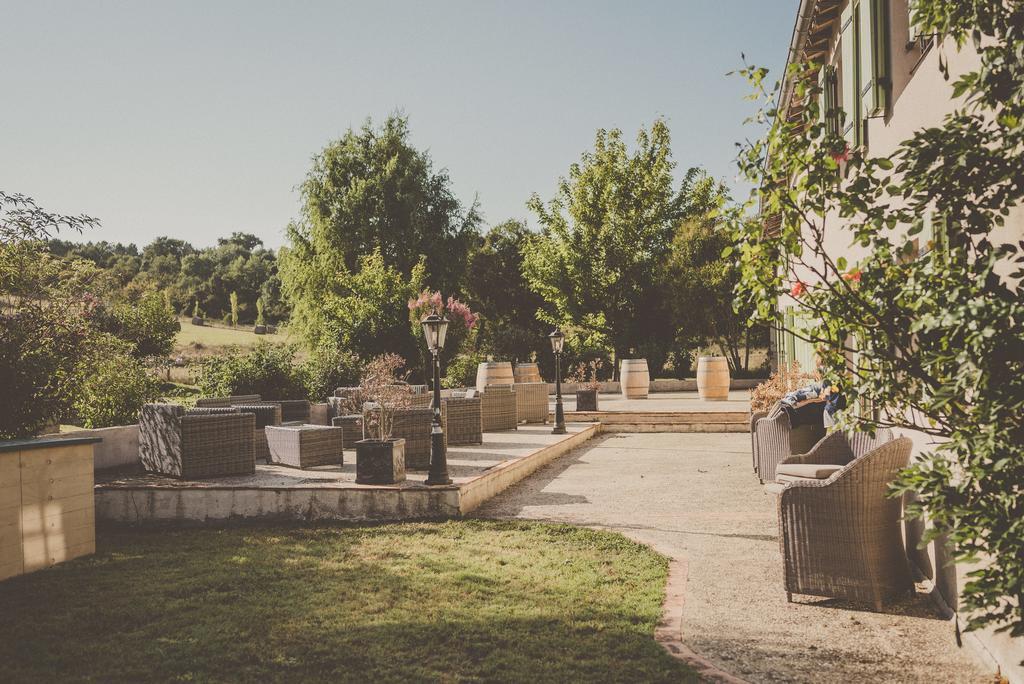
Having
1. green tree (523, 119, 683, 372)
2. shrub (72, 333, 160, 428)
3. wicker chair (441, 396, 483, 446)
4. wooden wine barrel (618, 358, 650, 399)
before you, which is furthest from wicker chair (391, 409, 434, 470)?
green tree (523, 119, 683, 372)

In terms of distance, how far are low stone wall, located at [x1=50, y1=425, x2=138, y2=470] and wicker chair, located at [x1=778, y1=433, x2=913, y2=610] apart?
7853 mm

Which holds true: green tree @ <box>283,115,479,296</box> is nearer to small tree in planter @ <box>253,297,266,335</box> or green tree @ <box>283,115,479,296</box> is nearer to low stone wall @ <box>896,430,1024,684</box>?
small tree in planter @ <box>253,297,266,335</box>

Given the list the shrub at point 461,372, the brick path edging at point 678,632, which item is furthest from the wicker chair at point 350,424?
the shrub at point 461,372

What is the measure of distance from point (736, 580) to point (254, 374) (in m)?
9.95

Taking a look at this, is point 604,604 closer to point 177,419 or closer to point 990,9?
point 990,9

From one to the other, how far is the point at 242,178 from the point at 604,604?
18.7 metres

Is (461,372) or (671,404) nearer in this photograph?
(671,404)

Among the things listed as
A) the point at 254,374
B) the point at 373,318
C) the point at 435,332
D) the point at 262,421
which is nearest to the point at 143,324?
the point at 373,318

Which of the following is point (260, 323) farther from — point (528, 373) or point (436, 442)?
point (436, 442)

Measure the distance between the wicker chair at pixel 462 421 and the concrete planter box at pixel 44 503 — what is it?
5.42 meters

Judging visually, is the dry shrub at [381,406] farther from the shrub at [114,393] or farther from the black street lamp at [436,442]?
the shrub at [114,393]

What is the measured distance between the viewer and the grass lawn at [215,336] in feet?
134

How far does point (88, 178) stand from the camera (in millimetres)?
12641

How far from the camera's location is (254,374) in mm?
12875
